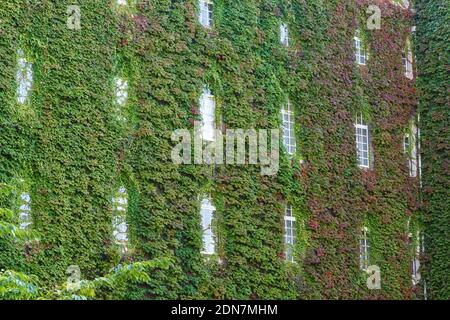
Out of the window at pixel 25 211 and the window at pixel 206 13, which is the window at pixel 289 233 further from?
the window at pixel 25 211

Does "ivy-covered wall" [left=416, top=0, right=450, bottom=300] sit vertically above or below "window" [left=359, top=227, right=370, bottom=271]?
above

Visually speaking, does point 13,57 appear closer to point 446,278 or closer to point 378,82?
point 378,82

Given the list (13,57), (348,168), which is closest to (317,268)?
(348,168)

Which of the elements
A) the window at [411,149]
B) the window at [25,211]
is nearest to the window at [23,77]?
the window at [25,211]

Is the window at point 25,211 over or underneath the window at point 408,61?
underneath

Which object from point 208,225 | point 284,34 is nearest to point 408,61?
point 284,34

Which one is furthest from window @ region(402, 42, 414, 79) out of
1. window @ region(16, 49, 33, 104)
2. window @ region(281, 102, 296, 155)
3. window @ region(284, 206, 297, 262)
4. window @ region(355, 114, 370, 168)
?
window @ region(16, 49, 33, 104)

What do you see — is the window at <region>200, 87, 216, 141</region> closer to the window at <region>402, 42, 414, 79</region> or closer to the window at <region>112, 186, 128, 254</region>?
the window at <region>112, 186, 128, 254</region>
